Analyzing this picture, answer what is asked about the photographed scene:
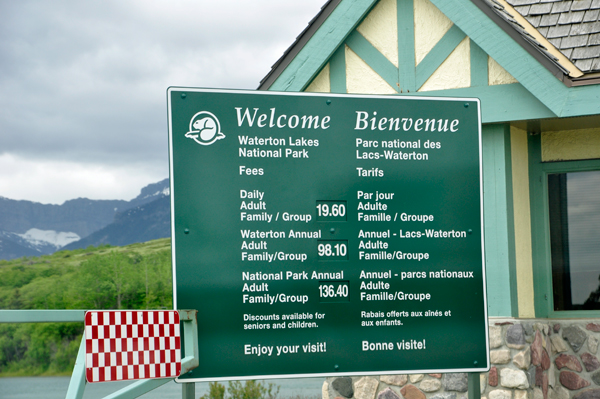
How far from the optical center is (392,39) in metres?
6.02

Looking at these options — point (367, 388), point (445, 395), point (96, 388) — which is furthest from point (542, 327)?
point (96, 388)

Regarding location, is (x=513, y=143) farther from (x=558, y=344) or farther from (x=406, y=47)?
(x=558, y=344)

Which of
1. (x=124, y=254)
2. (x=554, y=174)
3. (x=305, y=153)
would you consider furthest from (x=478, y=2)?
(x=124, y=254)

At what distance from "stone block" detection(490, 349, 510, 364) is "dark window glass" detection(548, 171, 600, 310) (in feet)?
3.27

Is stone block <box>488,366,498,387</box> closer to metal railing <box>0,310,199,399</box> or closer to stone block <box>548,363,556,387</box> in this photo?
stone block <box>548,363,556,387</box>

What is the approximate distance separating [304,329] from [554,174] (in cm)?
398

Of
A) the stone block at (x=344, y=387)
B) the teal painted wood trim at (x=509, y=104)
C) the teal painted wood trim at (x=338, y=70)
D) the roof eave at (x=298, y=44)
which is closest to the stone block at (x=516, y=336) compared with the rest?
the stone block at (x=344, y=387)

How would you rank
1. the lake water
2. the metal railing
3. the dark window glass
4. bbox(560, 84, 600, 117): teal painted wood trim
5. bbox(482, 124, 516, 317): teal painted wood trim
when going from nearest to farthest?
the metal railing
bbox(560, 84, 600, 117): teal painted wood trim
bbox(482, 124, 516, 317): teal painted wood trim
the dark window glass
the lake water

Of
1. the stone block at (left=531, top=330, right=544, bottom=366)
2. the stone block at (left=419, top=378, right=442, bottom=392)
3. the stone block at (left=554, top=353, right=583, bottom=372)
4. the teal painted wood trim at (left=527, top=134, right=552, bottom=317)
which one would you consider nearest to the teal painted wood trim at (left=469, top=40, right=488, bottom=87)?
the teal painted wood trim at (left=527, top=134, right=552, bottom=317)

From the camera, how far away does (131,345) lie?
2.94 meters

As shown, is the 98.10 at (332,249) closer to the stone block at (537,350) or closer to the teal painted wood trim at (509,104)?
the teal painted wood trim at (509,104)

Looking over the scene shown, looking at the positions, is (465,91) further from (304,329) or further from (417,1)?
(304,329)

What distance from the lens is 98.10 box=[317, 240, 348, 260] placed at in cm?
360

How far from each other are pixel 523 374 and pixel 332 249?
9.75 ft
